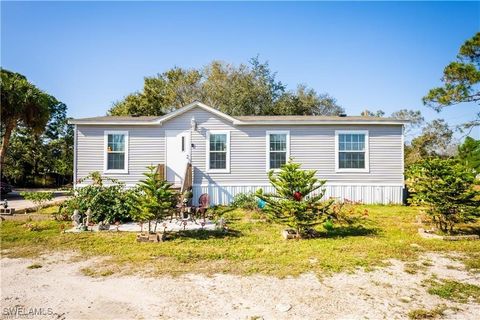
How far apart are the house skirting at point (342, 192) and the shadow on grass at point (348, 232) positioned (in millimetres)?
4486

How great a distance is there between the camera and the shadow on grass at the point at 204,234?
25.9ft

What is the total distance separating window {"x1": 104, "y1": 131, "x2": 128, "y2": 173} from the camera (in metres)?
13.2

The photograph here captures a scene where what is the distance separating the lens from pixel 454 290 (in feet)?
14.4

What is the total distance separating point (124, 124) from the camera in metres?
13.2

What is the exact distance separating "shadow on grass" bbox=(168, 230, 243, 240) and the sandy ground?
9.13 ft

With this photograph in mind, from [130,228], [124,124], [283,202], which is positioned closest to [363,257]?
[283,202]

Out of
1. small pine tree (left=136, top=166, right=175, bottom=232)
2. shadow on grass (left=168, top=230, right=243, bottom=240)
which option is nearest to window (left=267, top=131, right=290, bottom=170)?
shadow on grass (left=168, top=230, right=243, bottom=240)

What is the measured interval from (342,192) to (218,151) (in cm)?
603

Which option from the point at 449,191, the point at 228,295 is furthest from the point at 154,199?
the point at 449,191

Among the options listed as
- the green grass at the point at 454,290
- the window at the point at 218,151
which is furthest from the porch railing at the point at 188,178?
the green grass at the point at 454,290

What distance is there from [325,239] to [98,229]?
6.75m

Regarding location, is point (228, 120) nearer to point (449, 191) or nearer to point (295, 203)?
point (295, 203)

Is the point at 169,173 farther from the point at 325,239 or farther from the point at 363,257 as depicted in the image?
the point at 363,257

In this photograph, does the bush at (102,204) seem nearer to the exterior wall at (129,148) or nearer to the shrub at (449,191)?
the exterior wall at (129,148)
